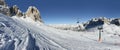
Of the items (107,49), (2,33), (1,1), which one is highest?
(1,1)

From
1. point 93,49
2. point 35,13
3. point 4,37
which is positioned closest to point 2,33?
point 4,37

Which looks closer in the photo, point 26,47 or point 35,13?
point 26,47

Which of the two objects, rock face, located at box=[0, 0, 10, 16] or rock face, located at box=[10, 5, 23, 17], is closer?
rock face, located at box=[0, 0, 10, 16]

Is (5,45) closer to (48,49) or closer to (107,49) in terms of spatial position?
(48,49)

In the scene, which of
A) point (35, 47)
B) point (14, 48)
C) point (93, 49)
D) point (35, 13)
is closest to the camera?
point (14, 48)

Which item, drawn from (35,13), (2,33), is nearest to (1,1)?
(35,13)

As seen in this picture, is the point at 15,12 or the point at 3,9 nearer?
the point at 3,9

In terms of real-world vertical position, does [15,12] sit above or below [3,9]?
above

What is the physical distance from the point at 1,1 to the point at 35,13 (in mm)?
48150

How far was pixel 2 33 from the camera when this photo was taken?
34.6 m

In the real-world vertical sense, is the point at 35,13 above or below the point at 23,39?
above

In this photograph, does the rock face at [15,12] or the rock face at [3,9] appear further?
the rock face at [15,12]

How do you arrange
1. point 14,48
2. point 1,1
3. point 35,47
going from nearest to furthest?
1. point 14,48
2. point 35,47
3. point 1,1

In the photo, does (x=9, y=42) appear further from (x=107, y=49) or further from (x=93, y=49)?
(x=107, y=49)
